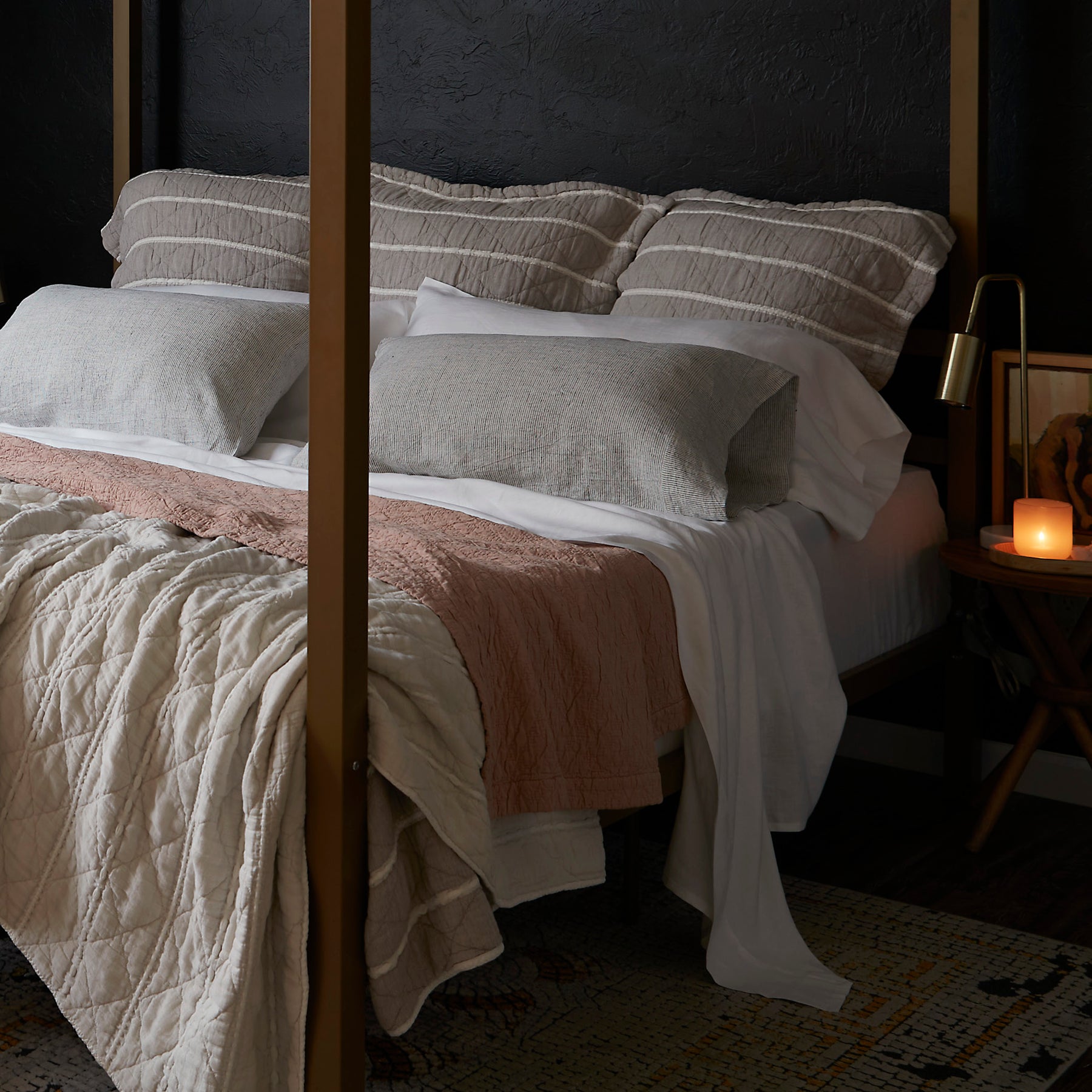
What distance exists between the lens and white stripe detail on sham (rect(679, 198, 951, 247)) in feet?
8.49

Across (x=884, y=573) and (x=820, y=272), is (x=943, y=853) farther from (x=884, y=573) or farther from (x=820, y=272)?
(x=820, y=272)

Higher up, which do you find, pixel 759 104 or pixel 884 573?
pixel 759 104

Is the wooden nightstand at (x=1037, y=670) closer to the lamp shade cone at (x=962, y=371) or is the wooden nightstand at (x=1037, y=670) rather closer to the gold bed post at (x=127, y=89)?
the lamp shade cone at (x=962, y=371)

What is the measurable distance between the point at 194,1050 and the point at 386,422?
127cm

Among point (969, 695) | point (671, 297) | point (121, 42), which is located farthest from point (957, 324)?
point (121, 42)

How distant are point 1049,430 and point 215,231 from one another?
1992 mm

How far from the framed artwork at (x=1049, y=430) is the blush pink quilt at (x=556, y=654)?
106 centimetres

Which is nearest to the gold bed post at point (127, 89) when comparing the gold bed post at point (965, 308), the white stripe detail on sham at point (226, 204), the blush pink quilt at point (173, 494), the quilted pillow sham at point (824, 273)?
the white stripe detail on sham at point (226, 204)

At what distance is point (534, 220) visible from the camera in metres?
2.95

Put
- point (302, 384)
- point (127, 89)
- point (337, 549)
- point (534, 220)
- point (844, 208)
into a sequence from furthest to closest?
point (127, 89), point (534, 220), point (302, 384), point (844, 208), point (337, 549)

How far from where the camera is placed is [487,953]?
4.79 ft

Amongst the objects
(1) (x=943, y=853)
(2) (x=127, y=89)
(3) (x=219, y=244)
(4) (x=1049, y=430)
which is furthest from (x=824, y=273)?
(2) (x=127, y=89)

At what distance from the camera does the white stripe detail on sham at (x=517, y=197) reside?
2.96 meters

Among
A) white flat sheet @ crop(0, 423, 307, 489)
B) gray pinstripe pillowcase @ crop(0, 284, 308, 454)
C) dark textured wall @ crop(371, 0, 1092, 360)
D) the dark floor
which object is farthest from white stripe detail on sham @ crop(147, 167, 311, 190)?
the dark floor
